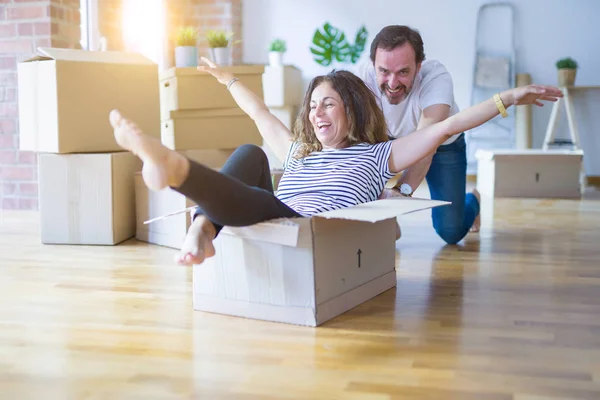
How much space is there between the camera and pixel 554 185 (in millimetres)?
4867

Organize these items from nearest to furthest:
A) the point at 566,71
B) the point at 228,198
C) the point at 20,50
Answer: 1. the point at 228,198
2. the point at 20,50
3. the point at 566,71

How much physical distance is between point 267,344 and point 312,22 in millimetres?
4537

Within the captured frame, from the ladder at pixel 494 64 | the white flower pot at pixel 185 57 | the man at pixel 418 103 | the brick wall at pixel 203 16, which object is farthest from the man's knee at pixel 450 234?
the brick wall at pixel 203 16

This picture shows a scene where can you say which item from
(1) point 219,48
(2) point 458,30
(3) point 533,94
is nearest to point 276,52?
(1) point 219,48

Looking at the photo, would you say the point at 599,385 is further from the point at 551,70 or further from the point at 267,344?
the point at 551,70

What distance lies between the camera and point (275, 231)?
1.84 meters

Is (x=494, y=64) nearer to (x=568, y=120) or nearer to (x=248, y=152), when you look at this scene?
(x=568, y=120)

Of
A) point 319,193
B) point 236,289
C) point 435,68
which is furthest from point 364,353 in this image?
point 435,68

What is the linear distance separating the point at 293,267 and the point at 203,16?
165 inches

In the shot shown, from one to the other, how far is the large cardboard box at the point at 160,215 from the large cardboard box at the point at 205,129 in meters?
0.60

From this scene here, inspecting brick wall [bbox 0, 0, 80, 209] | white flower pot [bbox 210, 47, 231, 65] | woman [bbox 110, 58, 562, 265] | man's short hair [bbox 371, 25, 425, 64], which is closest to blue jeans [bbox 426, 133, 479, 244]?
man's short hair [bbox 371, 25, 425, 64]

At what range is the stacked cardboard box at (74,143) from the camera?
301cm

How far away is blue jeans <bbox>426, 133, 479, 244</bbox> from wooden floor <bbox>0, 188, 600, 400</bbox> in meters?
0.26

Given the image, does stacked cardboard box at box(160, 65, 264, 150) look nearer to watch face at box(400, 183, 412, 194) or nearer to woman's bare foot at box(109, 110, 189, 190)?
watch face at box(400, 183, 412, 194)
